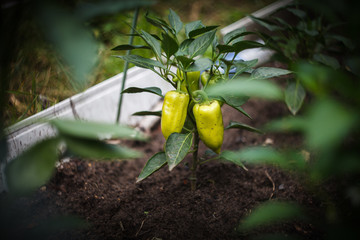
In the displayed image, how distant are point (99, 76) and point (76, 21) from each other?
4.84 ft

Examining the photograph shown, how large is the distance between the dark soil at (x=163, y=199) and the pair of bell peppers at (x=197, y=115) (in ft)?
0.98

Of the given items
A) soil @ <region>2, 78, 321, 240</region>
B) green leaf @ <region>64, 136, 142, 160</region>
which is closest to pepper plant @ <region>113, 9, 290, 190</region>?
soil @ <region>2, 78, 321, 240</region>

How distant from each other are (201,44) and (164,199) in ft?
2.02

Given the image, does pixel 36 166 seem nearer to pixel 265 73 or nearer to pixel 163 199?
pixel 265 73

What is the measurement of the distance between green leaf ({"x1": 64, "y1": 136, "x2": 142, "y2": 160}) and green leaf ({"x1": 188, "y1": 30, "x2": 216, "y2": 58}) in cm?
52

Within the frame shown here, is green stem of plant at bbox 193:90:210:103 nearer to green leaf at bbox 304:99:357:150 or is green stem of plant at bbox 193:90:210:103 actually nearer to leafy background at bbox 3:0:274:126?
leafy background at bbox 3:0:274:126

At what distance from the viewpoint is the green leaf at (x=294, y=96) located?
4.20ft

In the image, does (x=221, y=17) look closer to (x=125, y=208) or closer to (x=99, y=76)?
(x=99, y=76)

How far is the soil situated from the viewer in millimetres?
906

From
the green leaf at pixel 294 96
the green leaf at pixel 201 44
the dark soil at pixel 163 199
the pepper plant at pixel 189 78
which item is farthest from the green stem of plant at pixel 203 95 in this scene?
the green leaf at pixel 294 96

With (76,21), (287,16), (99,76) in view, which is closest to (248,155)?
(76,21)

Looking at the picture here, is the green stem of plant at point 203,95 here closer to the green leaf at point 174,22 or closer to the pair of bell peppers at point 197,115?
the pair of bell peppers at point 197,115

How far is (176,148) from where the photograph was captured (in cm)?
81

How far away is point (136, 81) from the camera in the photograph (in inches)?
63.9
